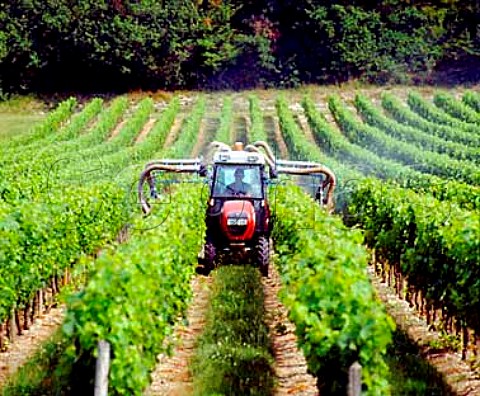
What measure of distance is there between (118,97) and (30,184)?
30.9 metres

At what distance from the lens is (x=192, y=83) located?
55.8 meters

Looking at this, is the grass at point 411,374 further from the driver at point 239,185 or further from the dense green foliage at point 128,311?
the driver at point 239,185

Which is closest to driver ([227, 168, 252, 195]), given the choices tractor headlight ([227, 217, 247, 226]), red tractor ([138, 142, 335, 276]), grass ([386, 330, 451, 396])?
red tractor ([138, 142, 335, 276])

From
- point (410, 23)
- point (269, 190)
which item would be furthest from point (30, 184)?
point (410, 23)

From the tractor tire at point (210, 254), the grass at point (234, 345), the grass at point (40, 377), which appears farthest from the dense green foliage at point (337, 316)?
the tractor tire at point (210, 254)

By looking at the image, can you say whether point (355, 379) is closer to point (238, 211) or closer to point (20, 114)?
point (238, 211)

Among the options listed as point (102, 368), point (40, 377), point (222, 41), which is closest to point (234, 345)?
point (40, 377)

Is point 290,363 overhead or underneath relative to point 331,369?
underneath

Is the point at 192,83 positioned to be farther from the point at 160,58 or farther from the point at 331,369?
the point at 331,369

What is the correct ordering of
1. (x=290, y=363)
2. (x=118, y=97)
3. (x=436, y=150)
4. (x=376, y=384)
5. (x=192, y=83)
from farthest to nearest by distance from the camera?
1. (x=192, y=83)
2. (x=118, y=97)
3. (x=436, y=150)
4. (x=290, y=363)
5. (x=376, y=384)

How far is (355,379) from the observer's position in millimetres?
8070

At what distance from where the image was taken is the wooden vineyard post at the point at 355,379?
8047 millimetres

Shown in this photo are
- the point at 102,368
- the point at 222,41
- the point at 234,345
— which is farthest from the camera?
the point at 222,41

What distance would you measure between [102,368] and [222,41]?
49656 millimetres
